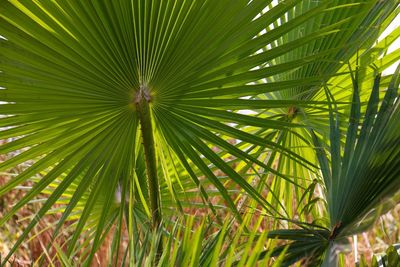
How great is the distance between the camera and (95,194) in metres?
1.95

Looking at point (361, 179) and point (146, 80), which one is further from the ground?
point (146, 80)

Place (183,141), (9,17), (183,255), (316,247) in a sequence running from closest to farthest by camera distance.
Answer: (183,255), (316,247), (9,17), (183,141)

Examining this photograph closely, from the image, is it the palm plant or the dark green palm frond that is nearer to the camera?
the dark green palm frond

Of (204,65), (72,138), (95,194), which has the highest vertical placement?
(204,65)

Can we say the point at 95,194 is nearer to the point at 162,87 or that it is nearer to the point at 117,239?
the point at 117,239

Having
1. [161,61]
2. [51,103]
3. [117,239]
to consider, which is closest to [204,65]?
[161,61]

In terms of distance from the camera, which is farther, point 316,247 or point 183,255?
point 316,247

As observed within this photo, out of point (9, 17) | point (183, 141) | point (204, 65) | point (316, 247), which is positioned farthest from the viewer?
point (183, 141)

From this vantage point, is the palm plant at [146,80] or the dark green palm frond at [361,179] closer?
the dark green palm frond at [361,179]

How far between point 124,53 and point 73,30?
0.16m

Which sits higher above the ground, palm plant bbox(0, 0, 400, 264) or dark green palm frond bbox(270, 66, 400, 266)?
palm plant bbox(0, 0, 400, 264)

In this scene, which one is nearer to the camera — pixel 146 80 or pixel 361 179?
pixel 361 179

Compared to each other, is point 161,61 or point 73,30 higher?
point 73,30

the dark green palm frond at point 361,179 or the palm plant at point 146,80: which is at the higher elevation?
the palm plant at point 146,80
